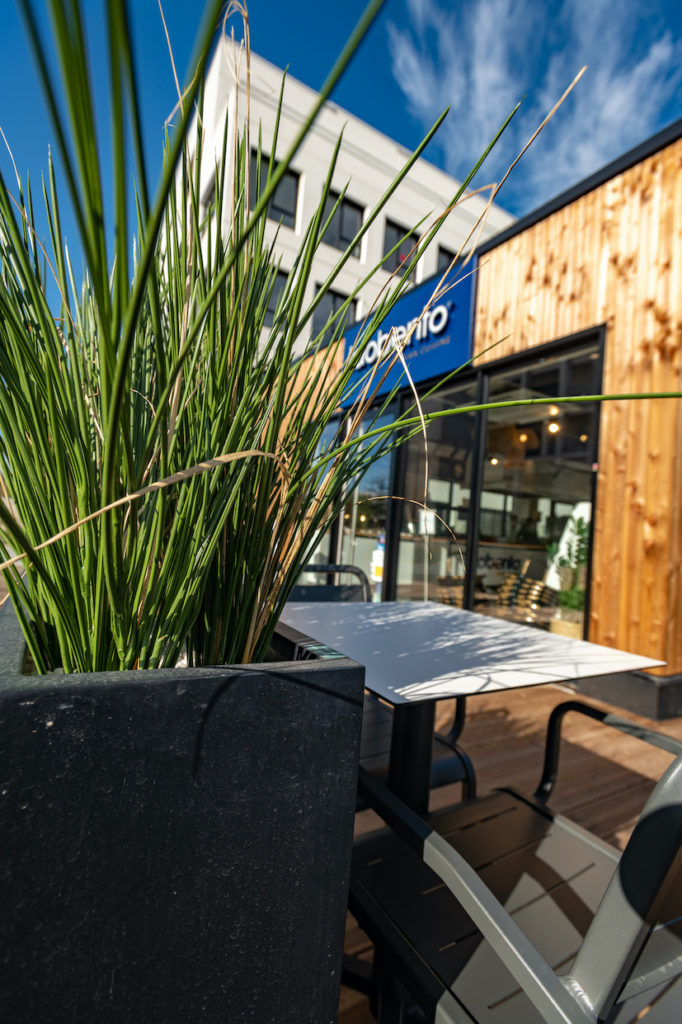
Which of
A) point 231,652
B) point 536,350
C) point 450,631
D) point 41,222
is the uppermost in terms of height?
point 536,350

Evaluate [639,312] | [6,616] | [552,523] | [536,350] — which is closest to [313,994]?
[6,616]

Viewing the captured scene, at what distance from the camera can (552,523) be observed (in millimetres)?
5020

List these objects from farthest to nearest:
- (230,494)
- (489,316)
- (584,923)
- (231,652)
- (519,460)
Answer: (519,460)
(489,316)
(584,923)
(231,652)
(230,494)

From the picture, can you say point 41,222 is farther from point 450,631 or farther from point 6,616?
point 450,631

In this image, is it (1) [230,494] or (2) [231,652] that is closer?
(1) [230,494]

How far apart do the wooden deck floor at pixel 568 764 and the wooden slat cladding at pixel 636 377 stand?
2.54 feet

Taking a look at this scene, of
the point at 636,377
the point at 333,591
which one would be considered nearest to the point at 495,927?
the point at 333,591

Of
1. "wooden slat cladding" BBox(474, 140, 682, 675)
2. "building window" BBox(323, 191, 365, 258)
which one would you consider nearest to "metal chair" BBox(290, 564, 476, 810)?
"wooden slat cladding" BBox(474, 140, 682, 675)

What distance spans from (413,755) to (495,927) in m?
0.60

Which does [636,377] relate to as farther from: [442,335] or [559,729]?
[559,729]

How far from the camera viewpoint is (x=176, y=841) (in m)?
0.48

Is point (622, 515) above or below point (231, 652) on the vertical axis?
above

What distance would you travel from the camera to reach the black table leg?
1.18 m

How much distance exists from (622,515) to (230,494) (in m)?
3.69
